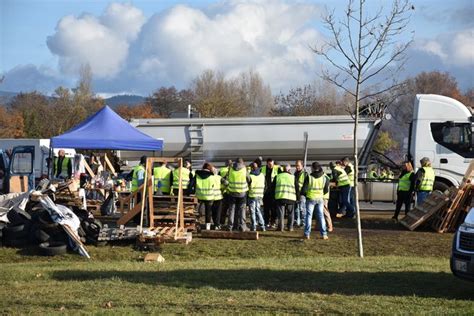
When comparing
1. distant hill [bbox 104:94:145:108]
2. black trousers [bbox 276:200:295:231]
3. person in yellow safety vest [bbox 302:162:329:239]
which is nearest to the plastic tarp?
black trousers [bbox 276:200:295:231]

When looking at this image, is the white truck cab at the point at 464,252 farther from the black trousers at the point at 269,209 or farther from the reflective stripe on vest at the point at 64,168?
the reflective stripe on vest at the point at 64,168

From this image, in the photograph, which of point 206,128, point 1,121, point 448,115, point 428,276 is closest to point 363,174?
point 448,115

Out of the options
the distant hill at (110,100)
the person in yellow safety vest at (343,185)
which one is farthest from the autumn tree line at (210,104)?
the person in yellow safety vest at (343,185)

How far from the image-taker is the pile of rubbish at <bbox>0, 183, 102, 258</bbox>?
15508 mm

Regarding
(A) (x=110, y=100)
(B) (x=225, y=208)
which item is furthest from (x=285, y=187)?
(A) (x=110, y=100)

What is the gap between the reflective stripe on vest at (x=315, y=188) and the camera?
16844 millimetres

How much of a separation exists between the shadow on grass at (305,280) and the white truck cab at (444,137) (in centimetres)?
1146

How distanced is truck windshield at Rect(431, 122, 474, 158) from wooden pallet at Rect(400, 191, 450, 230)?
3.46 metres

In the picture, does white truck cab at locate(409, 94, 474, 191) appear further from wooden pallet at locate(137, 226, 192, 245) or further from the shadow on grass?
the shadow on grass

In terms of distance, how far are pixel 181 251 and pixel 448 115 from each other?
10727 millimetres

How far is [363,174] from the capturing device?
25047 mm

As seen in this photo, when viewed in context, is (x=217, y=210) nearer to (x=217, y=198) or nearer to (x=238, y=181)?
(x=217, y=198)

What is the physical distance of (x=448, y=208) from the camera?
18250 millimetres

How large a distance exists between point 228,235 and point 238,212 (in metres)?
0.94
